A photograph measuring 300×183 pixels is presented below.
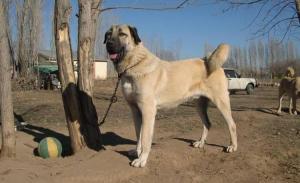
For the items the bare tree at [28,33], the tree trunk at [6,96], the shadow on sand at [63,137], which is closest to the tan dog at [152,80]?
the tree trunk at [6,96]

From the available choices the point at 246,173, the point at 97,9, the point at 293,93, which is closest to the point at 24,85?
the point at 293,93

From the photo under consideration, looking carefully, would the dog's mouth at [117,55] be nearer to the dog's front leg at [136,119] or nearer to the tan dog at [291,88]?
the dog's front leg at [136,119]

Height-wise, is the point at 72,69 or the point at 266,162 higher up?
the point at 72,69

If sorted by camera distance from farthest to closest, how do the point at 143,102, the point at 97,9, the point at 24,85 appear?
the point at 24,85
the point at 97,9
the point at 143,102

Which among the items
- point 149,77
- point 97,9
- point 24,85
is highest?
point 97,9

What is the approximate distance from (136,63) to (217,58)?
1.70 metres

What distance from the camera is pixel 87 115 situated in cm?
789

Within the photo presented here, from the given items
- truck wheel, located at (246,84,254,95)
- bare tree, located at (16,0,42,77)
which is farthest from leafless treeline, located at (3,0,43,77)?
truck wheel, located at (246,84,254,95)

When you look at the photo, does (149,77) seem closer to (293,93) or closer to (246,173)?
(246,173)

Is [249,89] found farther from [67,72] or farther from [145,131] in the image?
[145,131]

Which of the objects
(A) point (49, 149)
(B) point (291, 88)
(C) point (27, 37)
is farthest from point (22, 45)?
(A) point (49, 149)

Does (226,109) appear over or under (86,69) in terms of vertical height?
under

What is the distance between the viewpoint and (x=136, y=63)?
656 centimetres

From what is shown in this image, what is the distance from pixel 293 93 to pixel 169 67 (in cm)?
975
